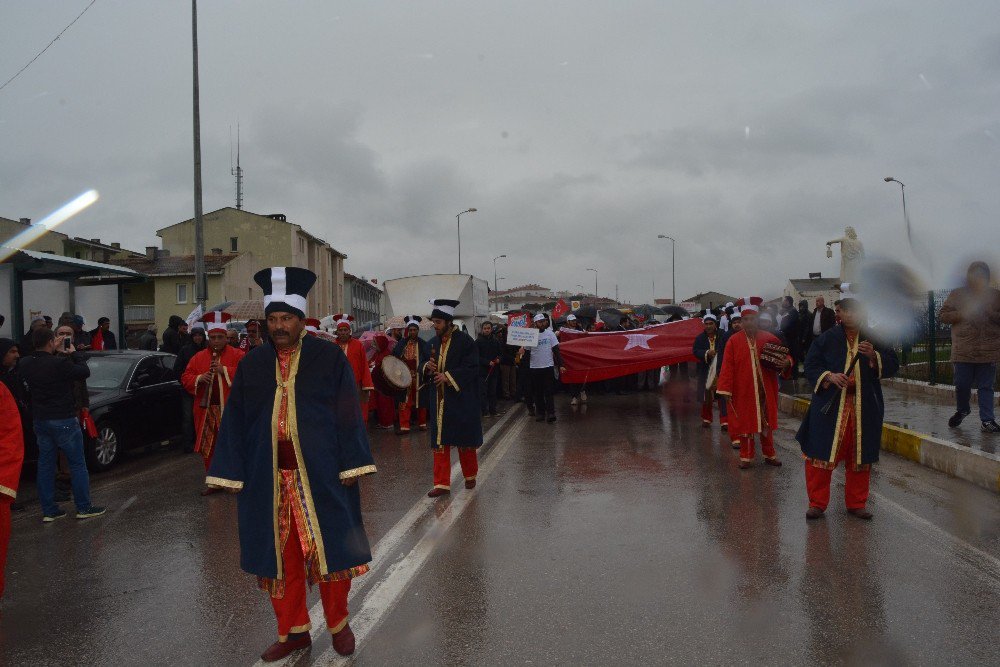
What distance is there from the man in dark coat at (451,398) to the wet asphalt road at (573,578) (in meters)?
0.36

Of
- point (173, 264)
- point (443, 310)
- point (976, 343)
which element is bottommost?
point (976, 343)

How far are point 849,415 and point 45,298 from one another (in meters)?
15.3

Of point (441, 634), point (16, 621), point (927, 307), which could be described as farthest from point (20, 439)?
point (927, 307)

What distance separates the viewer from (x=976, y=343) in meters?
10.1

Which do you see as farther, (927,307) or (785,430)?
(927,307)

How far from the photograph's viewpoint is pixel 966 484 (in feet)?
26.5

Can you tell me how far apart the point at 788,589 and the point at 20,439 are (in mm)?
4534

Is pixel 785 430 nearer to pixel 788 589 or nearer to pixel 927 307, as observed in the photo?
pixel 927 307

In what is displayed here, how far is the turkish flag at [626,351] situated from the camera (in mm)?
16906

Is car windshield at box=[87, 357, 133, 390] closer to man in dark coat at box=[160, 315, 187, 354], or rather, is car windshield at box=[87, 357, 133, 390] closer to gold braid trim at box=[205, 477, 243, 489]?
man in dark coat at box=[160, 315, 187, 354]

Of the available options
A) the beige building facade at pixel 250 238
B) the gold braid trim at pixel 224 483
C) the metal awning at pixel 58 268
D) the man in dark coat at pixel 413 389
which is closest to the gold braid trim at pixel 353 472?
the gold braid trim at pixel 224 483

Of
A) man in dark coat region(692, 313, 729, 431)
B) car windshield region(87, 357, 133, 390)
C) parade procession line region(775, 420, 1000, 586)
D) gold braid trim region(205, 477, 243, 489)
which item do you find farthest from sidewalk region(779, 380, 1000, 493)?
car windshield region(87, 357, 133, 390)

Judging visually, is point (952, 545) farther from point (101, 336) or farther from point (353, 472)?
point (101, 336)

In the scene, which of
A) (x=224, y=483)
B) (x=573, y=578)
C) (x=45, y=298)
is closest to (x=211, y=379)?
(x=224, y=483)
